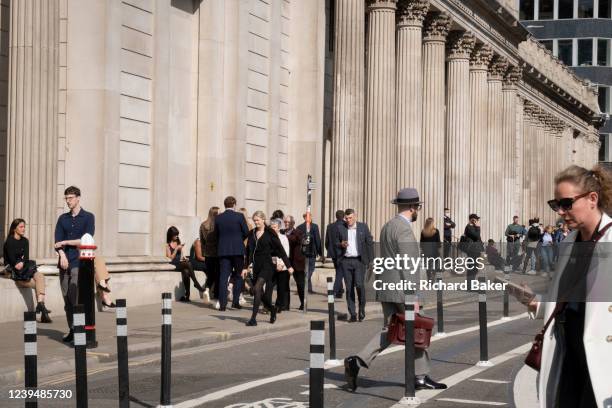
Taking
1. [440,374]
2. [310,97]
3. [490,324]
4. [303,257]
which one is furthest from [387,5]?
[440,374]

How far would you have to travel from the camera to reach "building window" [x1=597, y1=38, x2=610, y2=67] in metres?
97.1

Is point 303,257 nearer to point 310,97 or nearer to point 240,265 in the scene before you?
point 240,265

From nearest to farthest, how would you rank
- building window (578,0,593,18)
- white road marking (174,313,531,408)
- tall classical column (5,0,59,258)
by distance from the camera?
white road marking (174,313,531,408)
tall classical column (5,0,59,258)
building window (578,0,593,18)

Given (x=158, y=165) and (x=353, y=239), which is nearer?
(x=353, y=239)

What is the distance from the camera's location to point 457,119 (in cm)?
4969

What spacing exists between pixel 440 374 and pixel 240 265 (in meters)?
9.55

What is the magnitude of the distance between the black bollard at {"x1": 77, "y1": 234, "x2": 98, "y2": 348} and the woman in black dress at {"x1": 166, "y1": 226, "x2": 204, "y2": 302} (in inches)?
379

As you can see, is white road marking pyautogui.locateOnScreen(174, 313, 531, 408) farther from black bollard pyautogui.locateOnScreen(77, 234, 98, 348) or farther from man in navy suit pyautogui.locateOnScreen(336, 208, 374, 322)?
man in navy suit pyautogui.locateOnScreen(336, 208, 374, 322)

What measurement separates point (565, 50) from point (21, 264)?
81.6m

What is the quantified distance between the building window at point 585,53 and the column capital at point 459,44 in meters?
49.1

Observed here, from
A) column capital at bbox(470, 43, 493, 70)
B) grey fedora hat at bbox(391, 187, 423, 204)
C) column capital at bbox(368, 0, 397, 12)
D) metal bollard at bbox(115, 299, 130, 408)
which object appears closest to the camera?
metal bollard at bbox(115, 299, 130, 408)

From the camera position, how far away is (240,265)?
24234 millimetres

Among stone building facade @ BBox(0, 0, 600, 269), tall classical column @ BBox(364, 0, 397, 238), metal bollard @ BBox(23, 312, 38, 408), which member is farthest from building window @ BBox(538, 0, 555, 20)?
metal bollard @ BBox(23, 312, 38, 408)

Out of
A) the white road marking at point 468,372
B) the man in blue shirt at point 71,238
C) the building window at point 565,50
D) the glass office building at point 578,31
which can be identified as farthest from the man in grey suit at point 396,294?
the building window at point 565,50
